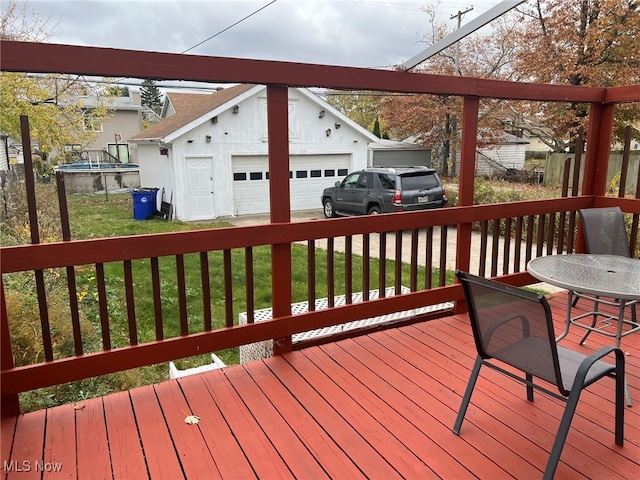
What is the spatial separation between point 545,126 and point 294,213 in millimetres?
8444

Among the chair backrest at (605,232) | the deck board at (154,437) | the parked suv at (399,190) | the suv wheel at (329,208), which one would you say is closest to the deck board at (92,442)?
the deck board at (154,437)

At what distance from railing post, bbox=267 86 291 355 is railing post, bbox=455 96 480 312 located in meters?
1.37

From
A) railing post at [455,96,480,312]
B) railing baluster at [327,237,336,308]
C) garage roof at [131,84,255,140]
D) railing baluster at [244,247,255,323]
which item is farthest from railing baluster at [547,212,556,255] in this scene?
garage roof at [131,84,255,140]

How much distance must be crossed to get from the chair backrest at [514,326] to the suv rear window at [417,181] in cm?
670

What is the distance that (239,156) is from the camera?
11.4m

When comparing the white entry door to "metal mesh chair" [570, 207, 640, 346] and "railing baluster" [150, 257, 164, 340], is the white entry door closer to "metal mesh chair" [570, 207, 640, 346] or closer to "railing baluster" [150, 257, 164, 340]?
"railing baluster" [150, 257, 164, 340]

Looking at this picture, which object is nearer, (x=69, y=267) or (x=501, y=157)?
(x=69, y=267)

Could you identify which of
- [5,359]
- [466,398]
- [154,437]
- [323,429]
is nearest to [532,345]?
[466,398]

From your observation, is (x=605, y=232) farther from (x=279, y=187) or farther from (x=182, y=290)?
(x=182, y=290)

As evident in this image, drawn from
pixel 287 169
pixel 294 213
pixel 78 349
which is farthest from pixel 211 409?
pixel 294 213

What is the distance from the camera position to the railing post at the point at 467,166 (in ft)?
10.1

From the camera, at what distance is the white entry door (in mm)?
11414

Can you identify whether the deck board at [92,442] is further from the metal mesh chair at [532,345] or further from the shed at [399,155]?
the shed at [399,155]

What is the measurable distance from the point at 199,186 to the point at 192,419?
10.0 m
